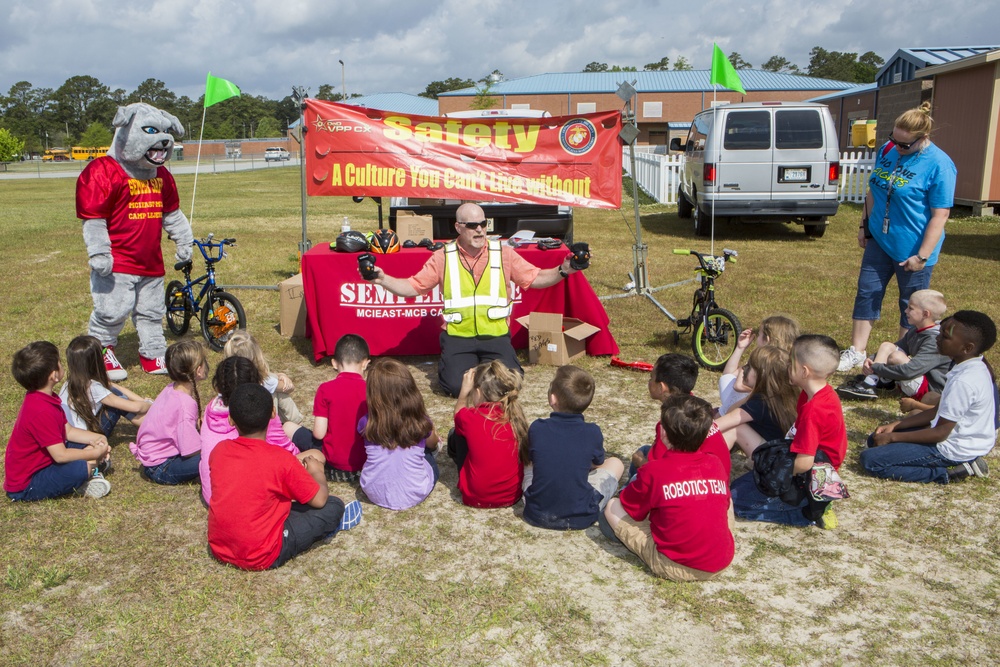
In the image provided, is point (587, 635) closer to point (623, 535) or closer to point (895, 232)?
point (623, 535)

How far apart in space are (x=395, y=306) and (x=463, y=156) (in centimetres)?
208

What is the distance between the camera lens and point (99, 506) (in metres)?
4.59

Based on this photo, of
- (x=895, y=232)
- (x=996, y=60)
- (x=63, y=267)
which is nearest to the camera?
(x=895, y=232)

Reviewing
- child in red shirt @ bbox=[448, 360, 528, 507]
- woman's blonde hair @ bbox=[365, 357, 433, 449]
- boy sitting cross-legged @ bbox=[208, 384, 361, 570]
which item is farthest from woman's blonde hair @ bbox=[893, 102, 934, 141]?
boy sitting cross-legged @ bbox=[208, 384, 361, 570]

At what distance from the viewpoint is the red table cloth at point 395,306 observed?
24.0ft

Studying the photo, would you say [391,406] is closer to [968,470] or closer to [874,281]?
[968,470]

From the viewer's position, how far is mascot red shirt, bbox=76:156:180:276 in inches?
254

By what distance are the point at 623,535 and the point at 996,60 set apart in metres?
15.9

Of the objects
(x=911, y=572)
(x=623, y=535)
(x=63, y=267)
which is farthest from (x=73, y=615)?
(x=63, y=267)

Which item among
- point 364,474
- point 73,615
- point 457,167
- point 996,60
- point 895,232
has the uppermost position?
point 996,60

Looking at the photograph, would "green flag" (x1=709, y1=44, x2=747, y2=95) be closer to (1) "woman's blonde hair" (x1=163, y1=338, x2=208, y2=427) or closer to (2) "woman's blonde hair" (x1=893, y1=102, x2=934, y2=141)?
(2) "woman's blonde hair" (x1=893, y1=102, x2=934, y2=141)

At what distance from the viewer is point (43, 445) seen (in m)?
4.45

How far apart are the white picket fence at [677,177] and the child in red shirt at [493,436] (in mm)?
15026

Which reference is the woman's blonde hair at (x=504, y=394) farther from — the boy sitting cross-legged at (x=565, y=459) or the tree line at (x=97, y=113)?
the tree line at (x=97, y=113)
